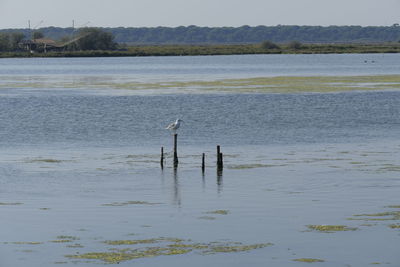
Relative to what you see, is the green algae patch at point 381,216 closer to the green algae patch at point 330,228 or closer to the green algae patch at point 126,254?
the green algae patch at point 330,228

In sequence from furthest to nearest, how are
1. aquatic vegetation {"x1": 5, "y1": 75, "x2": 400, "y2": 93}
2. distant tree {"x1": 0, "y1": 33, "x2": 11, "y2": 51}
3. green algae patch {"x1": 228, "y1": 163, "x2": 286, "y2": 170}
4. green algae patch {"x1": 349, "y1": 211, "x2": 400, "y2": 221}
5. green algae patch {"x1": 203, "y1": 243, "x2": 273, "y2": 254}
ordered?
distant tree {"x1": 0, "y1": 33, "x2": 11, "y2": 51}, aquatic vegetation {"x1": 5, "y1": 75, "x2": 400, "y2": 93}, green algae patch {"x1": 228, "y1": 163, "x2": 286, "y2": 170}, green algae patch {"x1": 349, "y1": 211, "x2": 400, "y2": 221}, green algae patch {"x1": 203, "y1": 243, "x2": 273, "y2": 254}

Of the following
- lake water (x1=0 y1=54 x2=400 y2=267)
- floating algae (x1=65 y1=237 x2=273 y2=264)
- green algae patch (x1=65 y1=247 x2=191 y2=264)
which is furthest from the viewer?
lake water (x1=0 y1=54 x2=400 y2=267)

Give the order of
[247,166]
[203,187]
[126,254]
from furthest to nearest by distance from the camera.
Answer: [247,166] → [203,187] → [126,254]

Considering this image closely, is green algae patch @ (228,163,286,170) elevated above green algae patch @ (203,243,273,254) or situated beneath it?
situated beneath

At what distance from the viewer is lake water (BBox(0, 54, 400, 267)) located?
21.1m

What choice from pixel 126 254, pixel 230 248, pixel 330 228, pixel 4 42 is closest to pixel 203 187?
pixel 330 228

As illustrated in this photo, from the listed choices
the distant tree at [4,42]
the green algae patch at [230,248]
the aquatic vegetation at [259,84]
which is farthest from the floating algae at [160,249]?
the distant tree at [4,42]

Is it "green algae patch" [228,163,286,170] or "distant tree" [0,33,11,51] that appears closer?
"green algae patch" [228,163,286,170]

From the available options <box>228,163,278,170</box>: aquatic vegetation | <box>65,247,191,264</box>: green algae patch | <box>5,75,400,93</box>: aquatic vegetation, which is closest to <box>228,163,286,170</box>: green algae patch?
<box>228,163,278,170</box>: aquatic vegetation

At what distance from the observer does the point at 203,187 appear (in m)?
29.8

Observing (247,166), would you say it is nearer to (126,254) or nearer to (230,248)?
(230,248)

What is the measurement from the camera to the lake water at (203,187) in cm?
2109

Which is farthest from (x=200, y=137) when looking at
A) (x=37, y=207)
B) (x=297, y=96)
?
(x=297, y=96)

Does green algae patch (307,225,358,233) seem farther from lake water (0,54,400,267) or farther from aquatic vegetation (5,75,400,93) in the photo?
aquatic vegetation (5,75,400,93)
